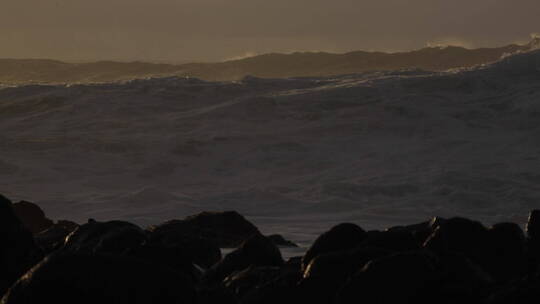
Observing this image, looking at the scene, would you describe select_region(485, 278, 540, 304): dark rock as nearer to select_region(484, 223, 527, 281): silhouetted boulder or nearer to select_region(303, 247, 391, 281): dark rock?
select_region(303, 247, 391, 281): dark rock

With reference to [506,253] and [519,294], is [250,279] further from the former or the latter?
[519,294]

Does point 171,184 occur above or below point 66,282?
below

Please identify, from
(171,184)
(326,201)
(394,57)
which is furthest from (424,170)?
(394,57)

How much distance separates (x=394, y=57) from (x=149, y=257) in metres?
76.9

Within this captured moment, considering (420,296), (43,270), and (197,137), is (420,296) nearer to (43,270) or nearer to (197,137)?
(43,270)

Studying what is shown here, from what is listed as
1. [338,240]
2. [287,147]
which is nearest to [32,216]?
[338,240]

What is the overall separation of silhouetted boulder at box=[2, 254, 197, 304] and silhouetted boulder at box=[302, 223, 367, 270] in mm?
3093

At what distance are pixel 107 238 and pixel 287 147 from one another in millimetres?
A: 29951

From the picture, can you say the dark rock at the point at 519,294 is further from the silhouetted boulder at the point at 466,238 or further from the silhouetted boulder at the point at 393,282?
the silhouetted boulder at the point at 466,238

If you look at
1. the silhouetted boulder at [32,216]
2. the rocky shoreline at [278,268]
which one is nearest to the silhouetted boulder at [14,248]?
the rocky shoreline at [278,268]

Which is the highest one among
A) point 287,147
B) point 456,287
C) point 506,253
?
point 456,287

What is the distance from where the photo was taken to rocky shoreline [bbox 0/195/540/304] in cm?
532

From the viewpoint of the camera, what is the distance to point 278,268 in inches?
322

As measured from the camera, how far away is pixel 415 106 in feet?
142
